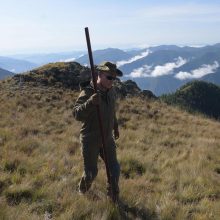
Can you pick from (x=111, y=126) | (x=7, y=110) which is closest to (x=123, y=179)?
(x=111, y=126)

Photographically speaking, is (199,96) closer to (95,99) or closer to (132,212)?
(132,212)

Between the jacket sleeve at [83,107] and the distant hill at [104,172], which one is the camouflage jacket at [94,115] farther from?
the distant hill at [104,172]

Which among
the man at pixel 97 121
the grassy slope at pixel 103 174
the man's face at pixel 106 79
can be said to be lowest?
the grassy slope at pixel 103 174

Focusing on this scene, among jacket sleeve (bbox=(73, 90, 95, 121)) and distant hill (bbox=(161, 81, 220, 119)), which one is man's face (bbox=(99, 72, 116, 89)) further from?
distant hill (bbox=(161, 81, 220, 119))

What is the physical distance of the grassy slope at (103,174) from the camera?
543cm

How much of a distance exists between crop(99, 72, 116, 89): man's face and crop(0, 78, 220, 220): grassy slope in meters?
1.51

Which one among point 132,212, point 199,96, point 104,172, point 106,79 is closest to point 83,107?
point 106,79

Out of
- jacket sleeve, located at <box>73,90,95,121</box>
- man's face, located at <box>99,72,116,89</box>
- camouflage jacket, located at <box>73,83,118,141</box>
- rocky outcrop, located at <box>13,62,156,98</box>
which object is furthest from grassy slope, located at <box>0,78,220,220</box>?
rocky outcrop, located at <box>13,62,156,98</box>

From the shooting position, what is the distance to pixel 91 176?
19.4 ft

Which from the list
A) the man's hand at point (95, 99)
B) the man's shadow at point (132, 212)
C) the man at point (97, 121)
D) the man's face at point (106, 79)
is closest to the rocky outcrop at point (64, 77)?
the man at point (97, 121)

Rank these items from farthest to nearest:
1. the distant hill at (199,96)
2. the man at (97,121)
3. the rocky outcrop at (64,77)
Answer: the distant hill at (199,96) < the rocky outcrop at (64,77) < the man at (97,121)

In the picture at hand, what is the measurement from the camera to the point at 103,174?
7.26m

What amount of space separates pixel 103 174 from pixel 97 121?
1.82 m

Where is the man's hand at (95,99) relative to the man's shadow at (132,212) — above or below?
above
